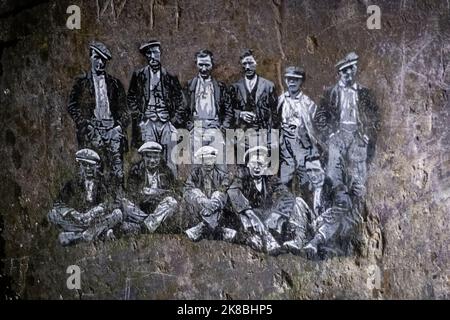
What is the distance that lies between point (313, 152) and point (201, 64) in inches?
38.8

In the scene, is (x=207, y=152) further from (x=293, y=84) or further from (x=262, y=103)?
(x=293, y=84)

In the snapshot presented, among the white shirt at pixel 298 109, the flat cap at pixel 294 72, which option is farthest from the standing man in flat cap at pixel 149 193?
the flat cap at pixel 294 72


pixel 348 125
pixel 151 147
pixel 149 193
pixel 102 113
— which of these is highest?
pixel 102 113

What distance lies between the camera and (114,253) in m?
3.74

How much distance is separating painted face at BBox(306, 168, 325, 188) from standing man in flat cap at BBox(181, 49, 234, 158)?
65 centimetres

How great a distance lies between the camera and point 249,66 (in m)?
3.70

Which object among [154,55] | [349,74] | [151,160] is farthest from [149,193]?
[349,74]

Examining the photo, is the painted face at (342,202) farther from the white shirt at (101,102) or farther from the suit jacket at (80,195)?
the white shirt at (101,102)

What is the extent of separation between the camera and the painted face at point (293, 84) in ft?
12.1

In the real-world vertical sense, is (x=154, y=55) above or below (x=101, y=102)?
above

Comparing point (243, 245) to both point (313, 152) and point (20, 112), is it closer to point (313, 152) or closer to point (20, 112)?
point (313, 152)

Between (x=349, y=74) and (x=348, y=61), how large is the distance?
9 centimetres
